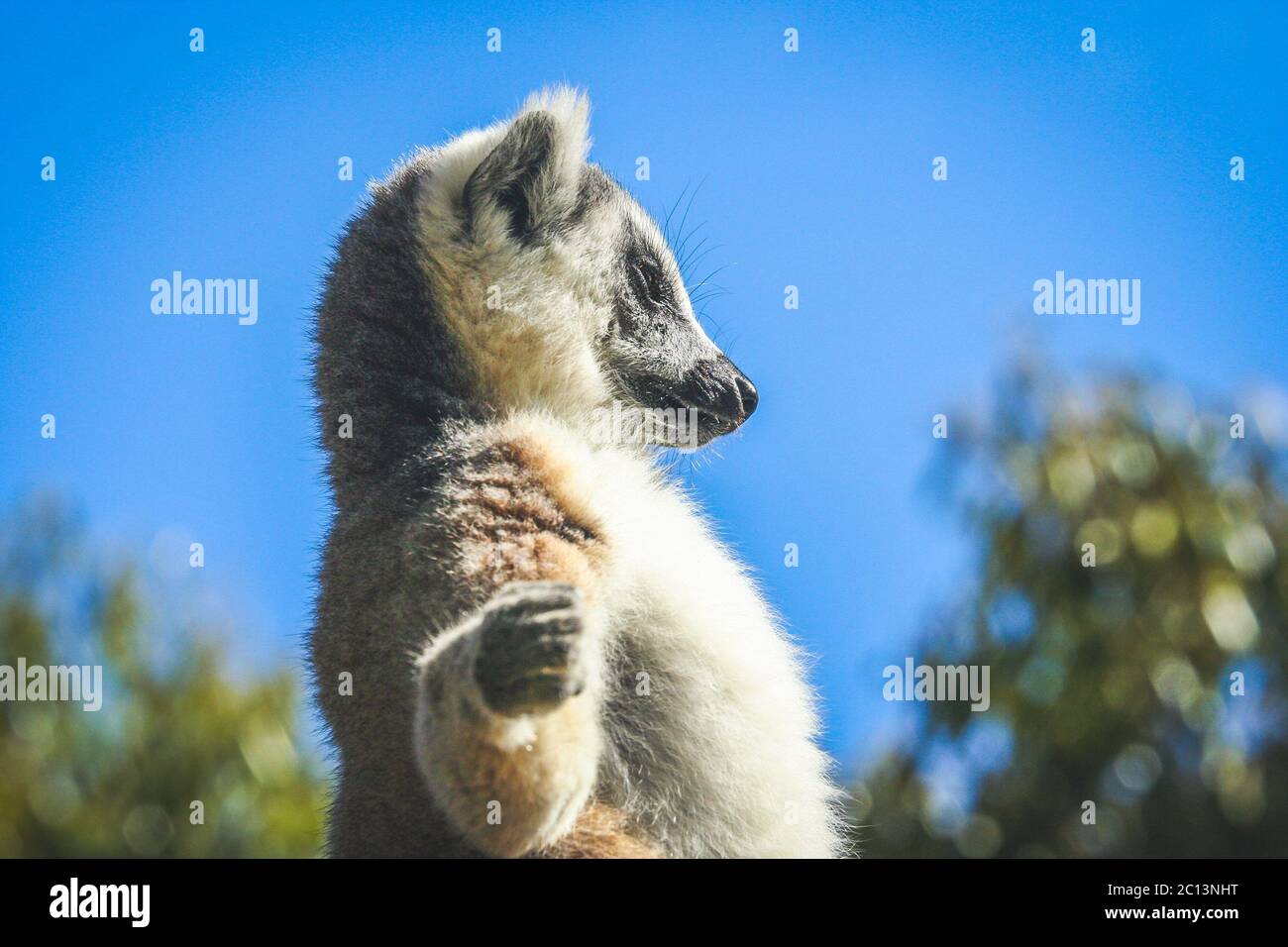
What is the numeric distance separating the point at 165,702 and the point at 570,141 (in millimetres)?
8540

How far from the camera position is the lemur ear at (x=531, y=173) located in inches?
147

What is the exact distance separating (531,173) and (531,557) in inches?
61.0

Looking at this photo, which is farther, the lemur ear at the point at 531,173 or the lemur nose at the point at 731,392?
the lemur nose at the point at 731,392

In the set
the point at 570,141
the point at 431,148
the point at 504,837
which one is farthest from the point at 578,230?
the point at 504,837

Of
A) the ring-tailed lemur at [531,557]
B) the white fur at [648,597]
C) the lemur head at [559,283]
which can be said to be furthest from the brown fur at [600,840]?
the lemur head at [559,283]

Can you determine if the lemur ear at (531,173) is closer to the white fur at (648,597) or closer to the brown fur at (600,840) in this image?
the white fur at (648,597)

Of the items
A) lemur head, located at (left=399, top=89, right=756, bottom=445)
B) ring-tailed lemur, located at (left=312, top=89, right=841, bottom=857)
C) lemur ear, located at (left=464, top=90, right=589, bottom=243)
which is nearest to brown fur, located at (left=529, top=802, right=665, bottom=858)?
ring-tailed lemur, located at (left=312, top=89, right=841, bottom=857)

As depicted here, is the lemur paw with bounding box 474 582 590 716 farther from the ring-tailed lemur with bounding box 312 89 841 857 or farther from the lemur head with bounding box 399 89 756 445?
the lemur head with bounding box 399 89 756 445

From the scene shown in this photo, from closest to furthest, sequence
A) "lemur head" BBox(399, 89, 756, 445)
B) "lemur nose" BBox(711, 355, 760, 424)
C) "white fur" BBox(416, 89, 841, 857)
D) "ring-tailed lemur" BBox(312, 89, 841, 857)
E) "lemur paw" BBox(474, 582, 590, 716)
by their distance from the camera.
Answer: "lemur paw" BBox(474, 582, 590, 716)
"ring-tailed lemur" BBox(312, 89, 841, 857)
"white fur" BBox(416, 89, 841, 857)
"lemur head" BBox(399, 89, 756, 445)
"lemur nose" BBox(711, 355, 760, 424)

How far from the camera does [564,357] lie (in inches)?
146

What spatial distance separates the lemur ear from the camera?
3.73m

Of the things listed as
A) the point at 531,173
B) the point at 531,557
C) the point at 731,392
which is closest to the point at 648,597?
the point at 531,557

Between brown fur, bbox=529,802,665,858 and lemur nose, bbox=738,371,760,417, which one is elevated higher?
lemur nose, bbox=738,371,760,417

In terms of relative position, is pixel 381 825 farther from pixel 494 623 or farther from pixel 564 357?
pixel 564 357
